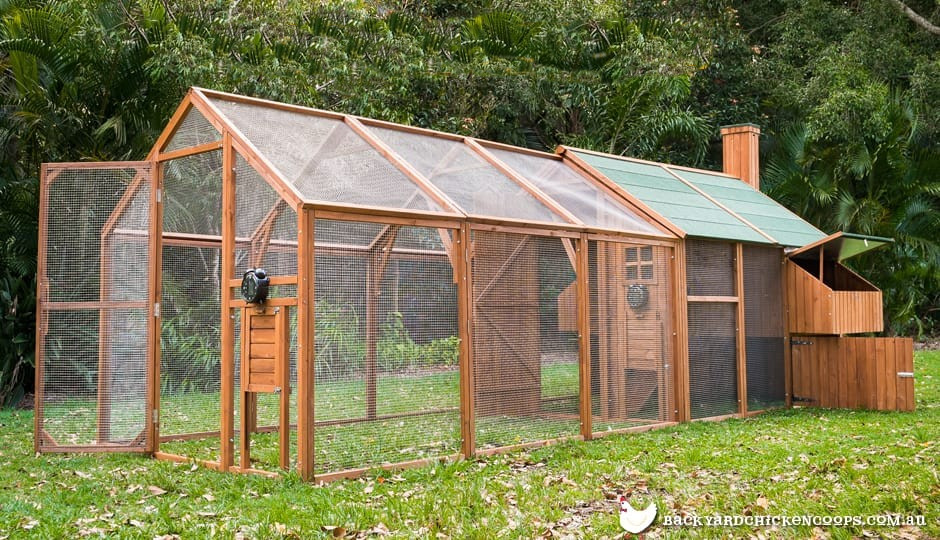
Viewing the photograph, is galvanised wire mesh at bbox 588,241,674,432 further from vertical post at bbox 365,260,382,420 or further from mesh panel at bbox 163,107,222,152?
mesh panel at bbox 163,107,222,152

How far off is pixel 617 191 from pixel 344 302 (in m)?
4.43

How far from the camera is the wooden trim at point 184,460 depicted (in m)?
6.98

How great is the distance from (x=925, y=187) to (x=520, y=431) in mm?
11598

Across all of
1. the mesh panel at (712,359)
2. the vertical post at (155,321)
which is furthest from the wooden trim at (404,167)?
the mesh panel at (712,359)

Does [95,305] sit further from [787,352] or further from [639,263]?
[787,352]

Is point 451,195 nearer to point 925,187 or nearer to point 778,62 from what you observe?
point 925,187

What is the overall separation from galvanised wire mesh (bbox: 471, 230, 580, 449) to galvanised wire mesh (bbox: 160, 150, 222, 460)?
2206 mm

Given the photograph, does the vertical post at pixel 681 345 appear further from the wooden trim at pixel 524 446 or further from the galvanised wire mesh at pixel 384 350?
the galvanised wire mesh at pixel 384 350

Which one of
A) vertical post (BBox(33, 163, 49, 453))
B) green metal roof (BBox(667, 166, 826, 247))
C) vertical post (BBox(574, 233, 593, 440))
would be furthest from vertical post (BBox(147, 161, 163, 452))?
green metal roof (BBox(667, 166, 826, 247))

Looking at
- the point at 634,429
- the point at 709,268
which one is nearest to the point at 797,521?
the point at 634,429

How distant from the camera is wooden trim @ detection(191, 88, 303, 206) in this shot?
6.32 meters

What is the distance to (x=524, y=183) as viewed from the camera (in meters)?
8.67

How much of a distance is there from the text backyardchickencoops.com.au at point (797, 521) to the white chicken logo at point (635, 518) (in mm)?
92

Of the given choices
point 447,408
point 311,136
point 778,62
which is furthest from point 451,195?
point 778,62
